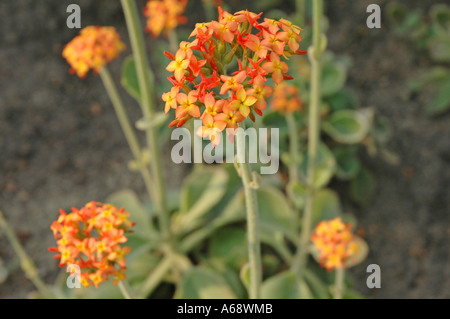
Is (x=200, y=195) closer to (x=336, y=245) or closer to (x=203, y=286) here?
(x=203, y=286)

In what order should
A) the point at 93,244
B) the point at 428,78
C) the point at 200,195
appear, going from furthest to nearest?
the point at 428,78
the point at 200,195
the point at 93,244

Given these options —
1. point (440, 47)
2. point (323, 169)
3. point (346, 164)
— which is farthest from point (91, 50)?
point (440, 47)

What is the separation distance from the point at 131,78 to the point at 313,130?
2.82 ft

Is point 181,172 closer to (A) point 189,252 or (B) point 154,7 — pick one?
(A) point 189,252

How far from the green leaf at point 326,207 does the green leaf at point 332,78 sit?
65cm

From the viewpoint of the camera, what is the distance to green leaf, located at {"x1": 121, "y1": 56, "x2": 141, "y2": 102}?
7.50 feet

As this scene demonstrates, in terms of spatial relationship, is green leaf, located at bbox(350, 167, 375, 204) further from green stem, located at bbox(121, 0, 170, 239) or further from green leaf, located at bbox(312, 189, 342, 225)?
green stem, located at bbox(121, 0, 170, 239)

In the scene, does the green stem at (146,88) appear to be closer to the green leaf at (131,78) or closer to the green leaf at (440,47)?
the green leaf at (131,78)

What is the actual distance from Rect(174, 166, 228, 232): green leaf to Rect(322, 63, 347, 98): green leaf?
81cm

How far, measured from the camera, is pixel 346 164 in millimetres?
2895

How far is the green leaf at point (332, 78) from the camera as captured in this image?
2906 mm

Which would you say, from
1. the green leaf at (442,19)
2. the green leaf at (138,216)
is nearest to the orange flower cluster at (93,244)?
the green leaf at (138,216)

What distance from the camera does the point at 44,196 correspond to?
300 cm

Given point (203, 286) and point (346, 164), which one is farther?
point (346, 164)
